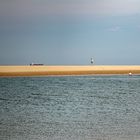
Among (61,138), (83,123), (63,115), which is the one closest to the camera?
(61,138)

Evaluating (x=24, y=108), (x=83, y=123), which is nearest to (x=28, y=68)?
(x=24, y=108)

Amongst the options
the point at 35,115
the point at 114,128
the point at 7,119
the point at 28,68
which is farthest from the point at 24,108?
the point at 28,68

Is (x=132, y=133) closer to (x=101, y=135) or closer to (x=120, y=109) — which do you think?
(x=101, y=135)

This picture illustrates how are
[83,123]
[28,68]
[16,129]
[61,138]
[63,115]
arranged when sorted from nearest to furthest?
1. [61,138]
2. [16,129]
3. [83,123]
4. [63,115]
5. [28,68]

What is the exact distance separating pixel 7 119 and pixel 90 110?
2766mm

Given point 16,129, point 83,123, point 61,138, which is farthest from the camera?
point 83,123

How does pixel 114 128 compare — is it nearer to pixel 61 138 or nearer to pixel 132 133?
pixel 132 133

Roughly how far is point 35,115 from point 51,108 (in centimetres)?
179

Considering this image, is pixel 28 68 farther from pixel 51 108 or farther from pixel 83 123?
pixel 83 123

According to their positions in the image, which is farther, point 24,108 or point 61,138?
point 24,108

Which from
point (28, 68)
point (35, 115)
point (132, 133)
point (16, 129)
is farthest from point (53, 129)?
point (28, 68)

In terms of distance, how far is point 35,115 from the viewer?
12109 millimetres

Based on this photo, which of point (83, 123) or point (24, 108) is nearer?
point (83, 123)

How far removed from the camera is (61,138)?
877 cm
